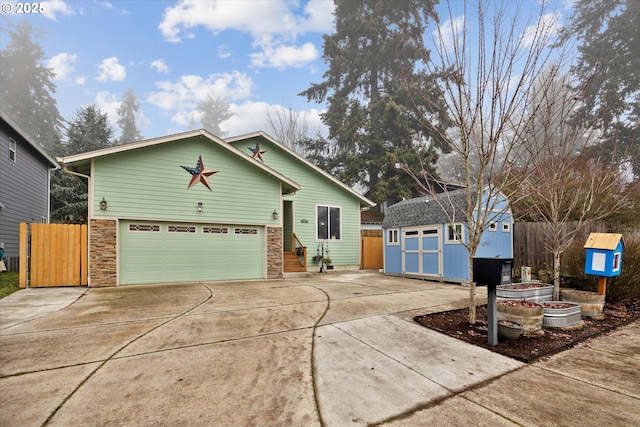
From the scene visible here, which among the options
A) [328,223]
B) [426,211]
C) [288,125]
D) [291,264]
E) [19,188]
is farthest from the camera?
[288,125]

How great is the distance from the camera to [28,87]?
33.9 metres

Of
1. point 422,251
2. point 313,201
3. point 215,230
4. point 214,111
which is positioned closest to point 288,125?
point 313,201

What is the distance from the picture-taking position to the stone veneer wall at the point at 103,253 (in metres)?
7.90

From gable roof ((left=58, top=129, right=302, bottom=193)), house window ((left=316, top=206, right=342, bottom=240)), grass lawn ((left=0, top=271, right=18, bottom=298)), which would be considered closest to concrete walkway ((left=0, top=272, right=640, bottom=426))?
grass lawn ((left=0, top=271, right=18, bottom=298))

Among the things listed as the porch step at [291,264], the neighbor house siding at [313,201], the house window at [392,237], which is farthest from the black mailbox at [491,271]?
the neighbor house siding at [313,201]

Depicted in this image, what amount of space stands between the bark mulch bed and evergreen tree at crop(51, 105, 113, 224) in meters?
20.1

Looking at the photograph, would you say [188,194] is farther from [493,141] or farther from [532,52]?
[532,52]

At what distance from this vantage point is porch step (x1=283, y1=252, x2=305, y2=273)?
11603mm

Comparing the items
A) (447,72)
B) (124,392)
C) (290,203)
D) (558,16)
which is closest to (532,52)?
(558,16)

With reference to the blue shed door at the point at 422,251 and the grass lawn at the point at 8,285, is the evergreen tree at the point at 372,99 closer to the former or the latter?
the blue shed door at the point at 422,251

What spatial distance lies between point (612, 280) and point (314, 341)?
661 centimetres

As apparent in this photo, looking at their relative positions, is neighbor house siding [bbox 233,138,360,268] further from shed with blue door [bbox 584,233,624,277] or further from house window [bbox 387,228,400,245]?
shed with blue door [bbox 584,233,624,277]

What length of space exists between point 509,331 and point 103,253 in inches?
378

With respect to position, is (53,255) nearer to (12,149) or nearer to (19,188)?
(19,188)
